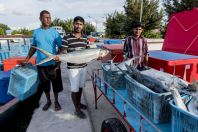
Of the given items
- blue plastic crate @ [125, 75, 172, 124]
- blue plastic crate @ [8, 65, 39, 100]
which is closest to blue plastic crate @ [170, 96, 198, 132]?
blue plastic crate @ [125, 75, 172, 124]

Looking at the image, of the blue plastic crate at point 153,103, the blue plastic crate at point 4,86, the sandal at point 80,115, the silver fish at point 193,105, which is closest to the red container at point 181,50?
the blue plastic crate at point 153,103

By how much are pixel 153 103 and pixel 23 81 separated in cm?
273

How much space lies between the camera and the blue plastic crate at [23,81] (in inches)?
170

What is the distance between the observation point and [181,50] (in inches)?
190

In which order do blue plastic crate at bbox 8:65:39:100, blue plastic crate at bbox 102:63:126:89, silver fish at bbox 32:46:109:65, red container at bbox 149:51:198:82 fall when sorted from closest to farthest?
red container at bbox 149:51:198:82, silver fish at bbox 32:46:109:65, blue plastic crate at bbox 102:63:126:89, blue plastic crate at bbox 8:65:39:100

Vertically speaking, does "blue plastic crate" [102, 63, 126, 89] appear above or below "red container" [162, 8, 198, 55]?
below

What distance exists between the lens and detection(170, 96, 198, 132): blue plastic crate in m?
1.84

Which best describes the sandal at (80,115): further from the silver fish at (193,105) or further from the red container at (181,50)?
the silver fish at (193,105)

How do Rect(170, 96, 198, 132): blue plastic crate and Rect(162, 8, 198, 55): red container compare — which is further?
Rect(162, 8, 198, 55): red container

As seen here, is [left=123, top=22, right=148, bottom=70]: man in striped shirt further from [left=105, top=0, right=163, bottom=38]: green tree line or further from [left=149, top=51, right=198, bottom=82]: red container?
[left=105, top=0, right=163, bottom=38]: green tree line

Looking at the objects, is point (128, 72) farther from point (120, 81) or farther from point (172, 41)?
point (172, 41)

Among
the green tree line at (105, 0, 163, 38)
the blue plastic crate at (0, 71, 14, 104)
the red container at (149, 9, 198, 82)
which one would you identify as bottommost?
the blue plastic crate at (0, 71, 14, 104)

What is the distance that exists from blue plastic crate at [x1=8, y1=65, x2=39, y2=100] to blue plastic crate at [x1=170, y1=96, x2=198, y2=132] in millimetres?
3011

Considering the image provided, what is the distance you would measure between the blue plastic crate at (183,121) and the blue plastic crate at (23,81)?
3.01 m
